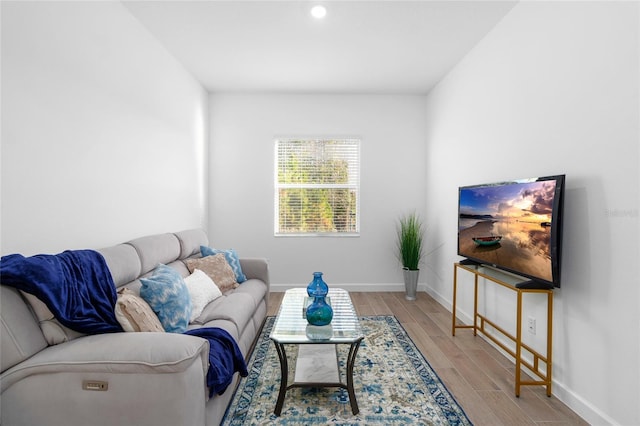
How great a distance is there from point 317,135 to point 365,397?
346 centimetres

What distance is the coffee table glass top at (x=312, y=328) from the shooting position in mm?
1966

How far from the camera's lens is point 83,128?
2188 millimetres

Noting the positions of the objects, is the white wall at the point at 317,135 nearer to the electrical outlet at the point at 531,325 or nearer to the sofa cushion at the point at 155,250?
the sofa cushion at the point at 155,250

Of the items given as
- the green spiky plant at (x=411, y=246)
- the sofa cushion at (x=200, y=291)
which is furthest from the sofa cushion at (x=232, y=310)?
the green spiky plant at (x=411, y=246)

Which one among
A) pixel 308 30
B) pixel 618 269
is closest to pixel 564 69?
pixel 618 269

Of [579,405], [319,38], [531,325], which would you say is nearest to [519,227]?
[531,325]

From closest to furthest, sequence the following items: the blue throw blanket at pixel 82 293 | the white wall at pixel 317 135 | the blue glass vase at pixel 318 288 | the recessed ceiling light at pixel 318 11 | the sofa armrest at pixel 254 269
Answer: the blue throw blanket at pixel 82 293 < the blue glass vase at pixel 318 288 < the recessed ceiling light at pixel 318 11 < the sofa armrest at pixel 254 269 < the white wall at pixel 317 135

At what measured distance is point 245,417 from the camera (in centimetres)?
193

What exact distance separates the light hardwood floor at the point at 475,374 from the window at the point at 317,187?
1303 mm

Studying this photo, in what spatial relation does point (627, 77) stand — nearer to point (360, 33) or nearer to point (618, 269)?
point (618, 269)

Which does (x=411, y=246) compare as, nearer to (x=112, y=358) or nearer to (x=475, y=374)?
(x=475, y=374)

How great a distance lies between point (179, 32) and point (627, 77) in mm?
3307

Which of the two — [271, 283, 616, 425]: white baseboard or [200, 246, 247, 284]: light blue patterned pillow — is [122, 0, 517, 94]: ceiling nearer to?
[200, 246, 247, 284]: light blue patterned pillow

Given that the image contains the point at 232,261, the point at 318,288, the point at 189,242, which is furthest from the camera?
the point at 232,261
